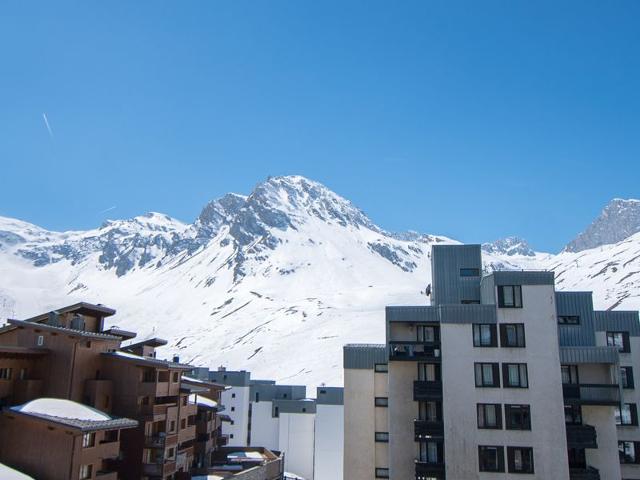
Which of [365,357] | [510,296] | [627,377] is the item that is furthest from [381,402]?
[627,377]

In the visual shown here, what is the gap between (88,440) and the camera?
37719 mm

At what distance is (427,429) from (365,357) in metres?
11.3

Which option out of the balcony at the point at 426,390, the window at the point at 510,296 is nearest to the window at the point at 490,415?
the balcony at the point at 426,390

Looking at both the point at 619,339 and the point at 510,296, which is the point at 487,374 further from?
Answer: the point at 619,339

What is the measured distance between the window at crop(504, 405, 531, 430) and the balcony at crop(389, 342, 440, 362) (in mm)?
6602

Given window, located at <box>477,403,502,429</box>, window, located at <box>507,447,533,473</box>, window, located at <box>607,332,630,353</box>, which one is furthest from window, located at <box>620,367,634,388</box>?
window, located at <box>477,403,502,429</box>

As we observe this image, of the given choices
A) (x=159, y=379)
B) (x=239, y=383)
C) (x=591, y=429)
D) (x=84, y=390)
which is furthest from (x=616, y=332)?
(x=239, y=383)

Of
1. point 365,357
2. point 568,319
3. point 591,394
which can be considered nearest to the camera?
point 591,394

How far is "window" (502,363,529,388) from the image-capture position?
41.9 meters

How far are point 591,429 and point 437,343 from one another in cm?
1249

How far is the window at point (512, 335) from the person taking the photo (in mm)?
42812

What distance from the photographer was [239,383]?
98.0 metres

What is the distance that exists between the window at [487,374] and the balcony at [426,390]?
3057mm

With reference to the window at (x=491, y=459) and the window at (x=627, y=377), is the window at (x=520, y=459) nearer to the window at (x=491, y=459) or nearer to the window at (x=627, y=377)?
the window at (x=491, y=459)
